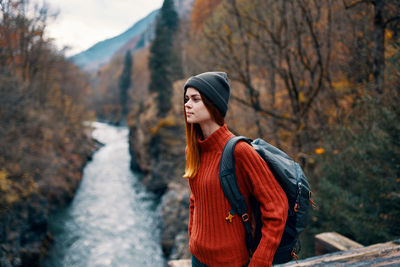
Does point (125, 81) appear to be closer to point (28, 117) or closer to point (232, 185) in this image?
point (28, 117)

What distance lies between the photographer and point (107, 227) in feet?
43.7

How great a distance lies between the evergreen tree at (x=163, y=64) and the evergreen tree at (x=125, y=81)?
95.7 feet

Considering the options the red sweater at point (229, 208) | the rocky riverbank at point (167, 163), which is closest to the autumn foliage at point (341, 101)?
the red sweater at point (229, 208)

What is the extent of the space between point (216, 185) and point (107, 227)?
13.5 metres

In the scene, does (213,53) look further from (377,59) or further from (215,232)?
(215,232)

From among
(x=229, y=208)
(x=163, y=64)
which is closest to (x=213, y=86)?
(x=229, y=208)

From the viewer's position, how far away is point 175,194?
48.4 ft

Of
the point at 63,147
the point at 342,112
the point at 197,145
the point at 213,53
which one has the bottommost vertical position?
the point at 63,147

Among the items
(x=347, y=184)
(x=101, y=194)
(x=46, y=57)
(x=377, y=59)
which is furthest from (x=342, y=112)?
(x=46, y=57)

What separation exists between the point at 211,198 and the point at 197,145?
38 centimetres

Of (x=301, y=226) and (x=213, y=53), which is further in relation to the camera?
(x=213, y=53)

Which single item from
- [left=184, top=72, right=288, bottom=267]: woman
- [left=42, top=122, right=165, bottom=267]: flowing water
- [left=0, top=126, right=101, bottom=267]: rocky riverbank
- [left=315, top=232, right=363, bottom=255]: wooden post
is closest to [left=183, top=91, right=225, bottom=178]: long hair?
[left=184, top=72, right=288, bottom=267]: woman

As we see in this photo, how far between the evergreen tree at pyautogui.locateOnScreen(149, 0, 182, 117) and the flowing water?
734 centimetres

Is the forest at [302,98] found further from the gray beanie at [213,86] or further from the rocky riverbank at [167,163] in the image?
the gray beanie at [213,86]
